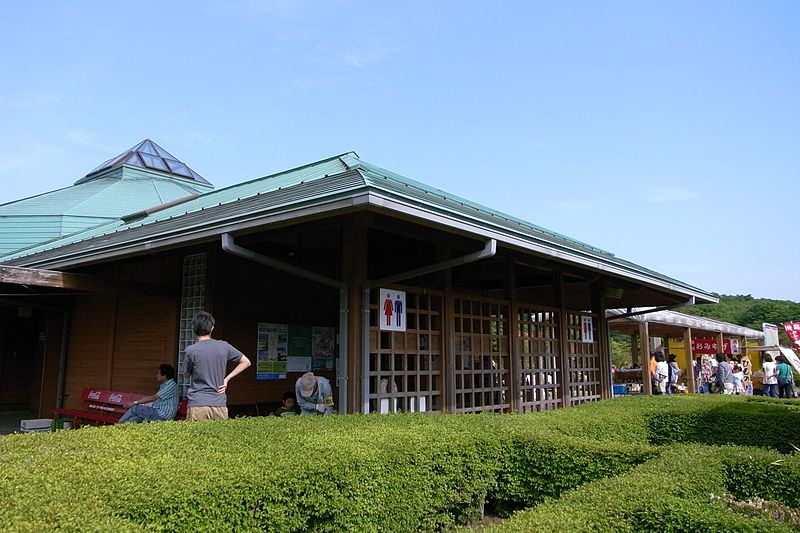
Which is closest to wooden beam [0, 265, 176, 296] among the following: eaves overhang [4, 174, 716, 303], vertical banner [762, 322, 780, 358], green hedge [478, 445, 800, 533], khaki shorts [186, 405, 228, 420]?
eaves overhang [4, 174, 716, 303]

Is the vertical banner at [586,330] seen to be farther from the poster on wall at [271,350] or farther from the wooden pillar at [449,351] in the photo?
the poster on wall at [271,350]

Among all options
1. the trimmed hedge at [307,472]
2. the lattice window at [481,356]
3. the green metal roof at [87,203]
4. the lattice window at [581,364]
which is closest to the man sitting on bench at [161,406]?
the trimmed hedge at [307,472]

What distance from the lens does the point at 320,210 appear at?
5207 millimetres

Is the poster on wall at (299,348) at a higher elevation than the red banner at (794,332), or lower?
lower

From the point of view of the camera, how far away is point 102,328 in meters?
10.4

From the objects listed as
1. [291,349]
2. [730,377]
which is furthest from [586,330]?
[730,377]

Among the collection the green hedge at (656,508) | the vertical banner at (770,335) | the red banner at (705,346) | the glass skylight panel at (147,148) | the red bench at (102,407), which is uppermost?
the glass skylight panel at (147,148)

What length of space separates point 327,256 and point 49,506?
696 centimetres

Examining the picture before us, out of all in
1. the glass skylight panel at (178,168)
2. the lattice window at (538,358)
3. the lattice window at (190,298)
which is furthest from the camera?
the glass skylight panel at (178,168)

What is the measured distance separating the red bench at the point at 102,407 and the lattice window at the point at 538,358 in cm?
536

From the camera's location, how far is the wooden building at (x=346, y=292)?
254 inches

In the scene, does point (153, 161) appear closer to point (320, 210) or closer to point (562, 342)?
point (562, 342)

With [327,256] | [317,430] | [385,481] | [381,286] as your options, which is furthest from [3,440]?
[327,256]

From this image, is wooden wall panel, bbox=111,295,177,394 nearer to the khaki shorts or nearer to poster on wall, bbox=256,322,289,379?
poster on wall, bbox=256,322,289,379
